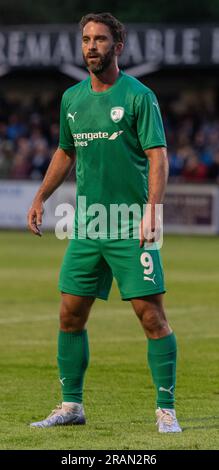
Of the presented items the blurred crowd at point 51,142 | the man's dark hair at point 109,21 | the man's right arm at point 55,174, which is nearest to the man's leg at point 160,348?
the man's right arm at point 55,174

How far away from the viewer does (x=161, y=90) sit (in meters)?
39.8

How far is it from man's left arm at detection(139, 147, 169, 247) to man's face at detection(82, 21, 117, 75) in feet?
1.90

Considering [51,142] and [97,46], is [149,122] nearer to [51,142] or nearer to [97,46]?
[97,46]

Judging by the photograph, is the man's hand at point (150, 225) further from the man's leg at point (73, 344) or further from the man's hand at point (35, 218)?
the man's hand at point (35, 218)

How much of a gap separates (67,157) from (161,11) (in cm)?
4427

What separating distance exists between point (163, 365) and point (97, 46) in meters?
1.93

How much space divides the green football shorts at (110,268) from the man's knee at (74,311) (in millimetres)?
42

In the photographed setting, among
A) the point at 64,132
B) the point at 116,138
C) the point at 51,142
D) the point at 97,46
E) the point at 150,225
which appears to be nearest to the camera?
the point at 150,225

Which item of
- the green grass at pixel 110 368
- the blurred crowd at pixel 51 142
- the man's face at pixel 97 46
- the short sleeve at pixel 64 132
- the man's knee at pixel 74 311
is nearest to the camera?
the green grass at pixel 110 368

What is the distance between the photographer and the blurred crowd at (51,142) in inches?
1208

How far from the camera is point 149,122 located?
25.5 feet

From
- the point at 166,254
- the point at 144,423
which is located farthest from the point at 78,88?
the point at 166,254

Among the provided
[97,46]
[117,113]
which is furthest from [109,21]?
[117,113]

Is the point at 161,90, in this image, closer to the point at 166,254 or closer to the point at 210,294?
the point at 166,254
